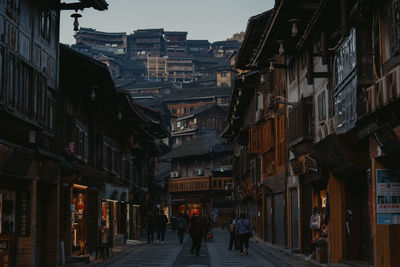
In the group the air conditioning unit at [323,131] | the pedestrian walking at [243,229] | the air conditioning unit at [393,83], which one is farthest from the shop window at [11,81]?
the pedestrian walking at [243,229]

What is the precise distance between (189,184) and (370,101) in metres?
67.7

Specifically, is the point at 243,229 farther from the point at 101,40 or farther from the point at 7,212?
the point at 101,40

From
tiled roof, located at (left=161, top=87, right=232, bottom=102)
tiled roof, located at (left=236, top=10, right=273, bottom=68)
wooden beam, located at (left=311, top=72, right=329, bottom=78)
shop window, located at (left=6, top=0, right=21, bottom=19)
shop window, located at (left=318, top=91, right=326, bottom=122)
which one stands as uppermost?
tiled roof, located at (left=161, top=87, right=232, bottom=102)

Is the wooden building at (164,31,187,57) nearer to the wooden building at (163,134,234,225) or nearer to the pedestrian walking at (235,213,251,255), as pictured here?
the wooden building at (163,134,234,225)

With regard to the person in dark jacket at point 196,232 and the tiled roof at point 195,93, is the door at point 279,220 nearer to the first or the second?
the person in dark jacket at point 196,232

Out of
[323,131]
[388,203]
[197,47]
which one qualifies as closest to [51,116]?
[323,131]

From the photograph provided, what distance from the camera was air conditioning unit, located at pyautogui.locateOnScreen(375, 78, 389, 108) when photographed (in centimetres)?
1430

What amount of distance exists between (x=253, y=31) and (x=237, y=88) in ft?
48.5

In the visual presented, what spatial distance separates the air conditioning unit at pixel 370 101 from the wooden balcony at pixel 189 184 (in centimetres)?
6560

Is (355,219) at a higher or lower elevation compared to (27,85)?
lower

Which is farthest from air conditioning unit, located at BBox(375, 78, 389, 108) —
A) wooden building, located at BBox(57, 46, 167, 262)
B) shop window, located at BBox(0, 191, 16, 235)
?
wooden building, located at BBox(57, 46, 167, 262)

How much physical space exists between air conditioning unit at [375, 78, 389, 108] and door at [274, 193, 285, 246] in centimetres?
1989

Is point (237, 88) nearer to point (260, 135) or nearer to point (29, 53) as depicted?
point (260, 135)

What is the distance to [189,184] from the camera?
82625mm
